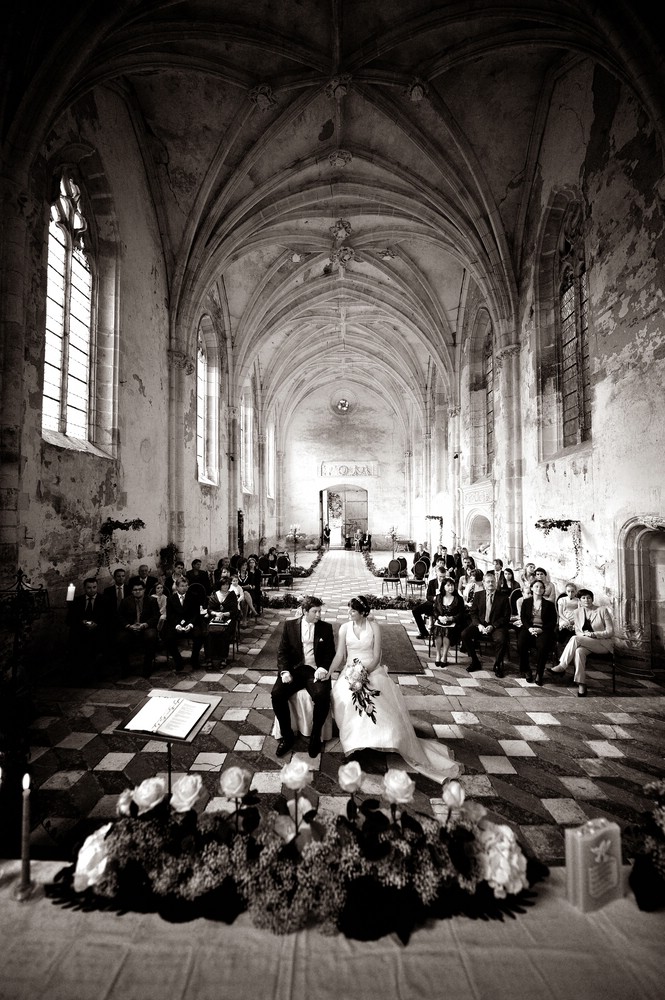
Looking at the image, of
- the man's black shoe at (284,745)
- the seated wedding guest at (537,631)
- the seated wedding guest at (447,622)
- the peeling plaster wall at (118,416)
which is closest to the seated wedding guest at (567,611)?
the seated wedding guest at (537,631)

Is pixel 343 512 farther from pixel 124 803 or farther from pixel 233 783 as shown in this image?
pixel 233 783

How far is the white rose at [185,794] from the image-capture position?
2428mm

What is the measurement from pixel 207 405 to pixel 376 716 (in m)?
13.9

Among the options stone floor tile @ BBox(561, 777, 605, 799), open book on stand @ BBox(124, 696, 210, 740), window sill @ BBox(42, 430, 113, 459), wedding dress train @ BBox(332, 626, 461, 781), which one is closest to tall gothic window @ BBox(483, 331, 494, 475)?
window sill @ BBox(42, 430, 113, 459)

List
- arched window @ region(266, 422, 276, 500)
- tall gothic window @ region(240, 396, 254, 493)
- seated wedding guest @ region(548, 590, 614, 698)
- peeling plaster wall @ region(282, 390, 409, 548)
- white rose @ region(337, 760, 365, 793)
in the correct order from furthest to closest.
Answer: peeling plaster wall @ region(282, 390, 409, 548) → arched window @ region(266, 422, 276, 500) → tall gothic window @ region(240, 396, 254, 493) → seated wedding guest @ region(548, 590, 614, 698) → white rose @ region(337, 760, 365, 793)

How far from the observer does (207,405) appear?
631 inches

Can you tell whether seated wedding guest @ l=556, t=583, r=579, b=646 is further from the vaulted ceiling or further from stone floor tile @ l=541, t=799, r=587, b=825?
the vaulted ceiling

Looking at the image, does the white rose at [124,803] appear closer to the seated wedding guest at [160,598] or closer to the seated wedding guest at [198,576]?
the seated wedding guest at [160,598]

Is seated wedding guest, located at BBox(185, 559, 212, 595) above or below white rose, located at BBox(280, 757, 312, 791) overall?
above

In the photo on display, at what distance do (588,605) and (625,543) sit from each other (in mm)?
1745

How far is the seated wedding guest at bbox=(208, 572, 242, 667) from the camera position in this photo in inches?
280

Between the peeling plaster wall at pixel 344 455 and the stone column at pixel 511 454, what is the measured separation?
19749 millimetres

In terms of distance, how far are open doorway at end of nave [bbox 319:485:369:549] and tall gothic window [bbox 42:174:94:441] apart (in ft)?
79.5

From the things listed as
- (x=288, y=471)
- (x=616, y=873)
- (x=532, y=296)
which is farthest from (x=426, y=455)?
(x=616, y=873)
